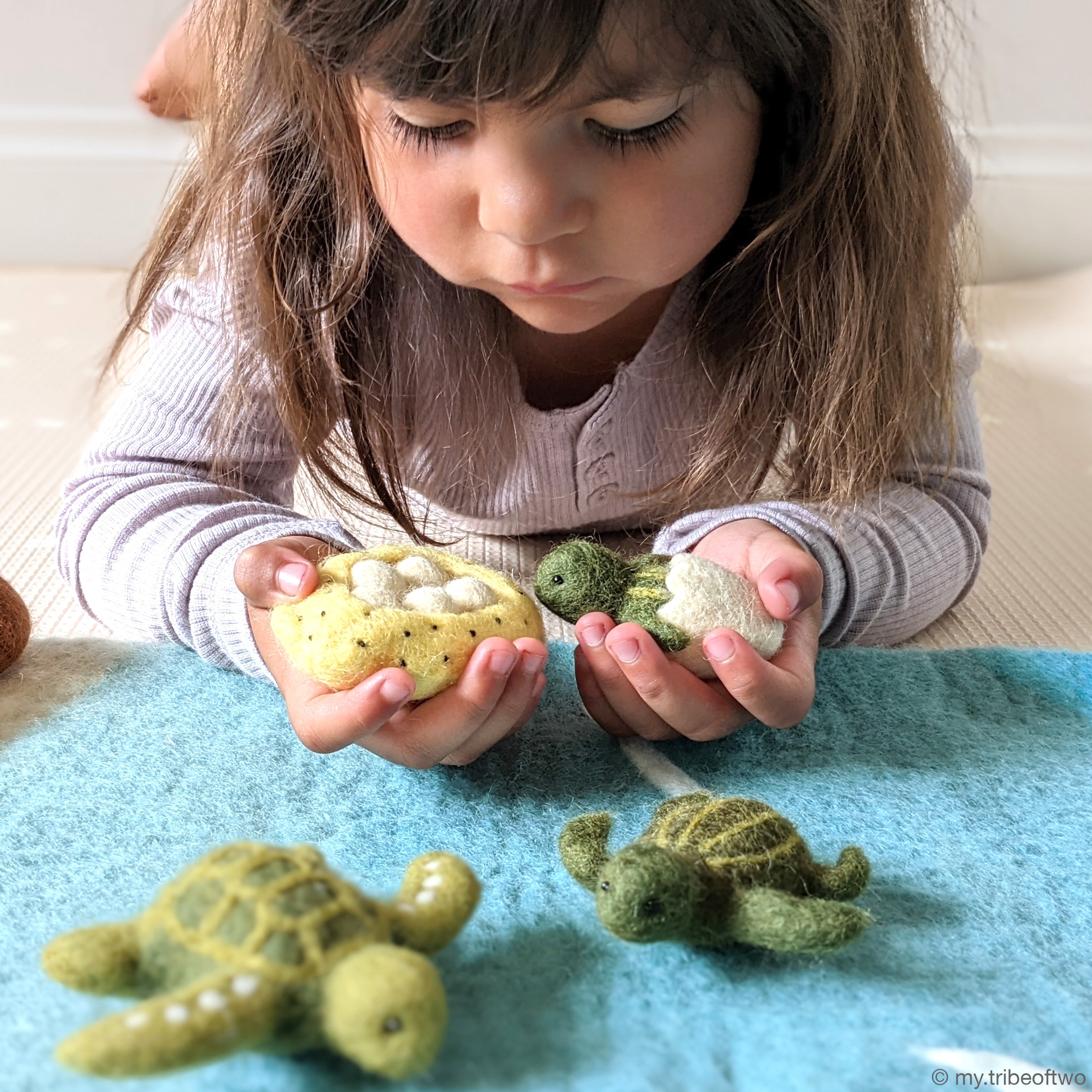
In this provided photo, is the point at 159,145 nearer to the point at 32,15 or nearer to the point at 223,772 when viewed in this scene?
the point at 32,15

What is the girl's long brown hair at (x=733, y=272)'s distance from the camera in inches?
25.5

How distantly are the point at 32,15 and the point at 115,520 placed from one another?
3.53 feet

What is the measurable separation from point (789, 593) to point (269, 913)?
324mm

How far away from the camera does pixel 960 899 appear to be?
0.52 m

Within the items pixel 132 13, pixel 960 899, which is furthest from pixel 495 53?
pixel 132 13

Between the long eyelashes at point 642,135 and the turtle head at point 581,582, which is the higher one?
the long eyelashes at point 642,135

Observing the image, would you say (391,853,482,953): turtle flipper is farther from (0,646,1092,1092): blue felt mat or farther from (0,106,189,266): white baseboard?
(0,106,189,266): white baseboard

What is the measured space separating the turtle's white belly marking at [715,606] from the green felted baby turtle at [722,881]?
4.4 inches

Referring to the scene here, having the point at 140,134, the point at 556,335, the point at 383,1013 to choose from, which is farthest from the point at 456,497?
the point at 140,134

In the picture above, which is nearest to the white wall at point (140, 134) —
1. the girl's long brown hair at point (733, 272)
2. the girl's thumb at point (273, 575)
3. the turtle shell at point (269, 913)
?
the girl's long brown hair at point (733, 272)

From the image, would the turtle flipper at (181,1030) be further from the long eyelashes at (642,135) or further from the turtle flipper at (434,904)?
the long eyelashes at (642,135)

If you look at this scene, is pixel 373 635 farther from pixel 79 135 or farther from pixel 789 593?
pixel 79 135

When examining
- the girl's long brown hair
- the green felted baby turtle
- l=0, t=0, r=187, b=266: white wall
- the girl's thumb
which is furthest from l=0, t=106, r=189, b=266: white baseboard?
the green felted baby turtle

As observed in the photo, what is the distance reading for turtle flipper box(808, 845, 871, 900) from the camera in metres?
0.50
